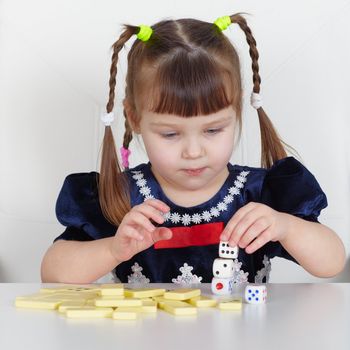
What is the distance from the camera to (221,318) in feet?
2.71

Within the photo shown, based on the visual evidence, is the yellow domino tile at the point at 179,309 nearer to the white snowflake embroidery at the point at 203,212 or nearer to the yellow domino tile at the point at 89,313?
the yellow domino tile at the point at 89,313

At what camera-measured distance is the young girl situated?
1.27 meters

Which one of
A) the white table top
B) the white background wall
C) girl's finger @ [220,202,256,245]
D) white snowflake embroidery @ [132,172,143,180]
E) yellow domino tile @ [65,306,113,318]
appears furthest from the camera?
the white background wall

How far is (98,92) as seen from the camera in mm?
1759

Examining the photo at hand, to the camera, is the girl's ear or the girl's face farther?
the girl's ear

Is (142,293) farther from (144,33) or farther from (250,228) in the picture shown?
(144,33)

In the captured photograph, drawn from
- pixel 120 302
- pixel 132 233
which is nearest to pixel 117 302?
pixel 120 302

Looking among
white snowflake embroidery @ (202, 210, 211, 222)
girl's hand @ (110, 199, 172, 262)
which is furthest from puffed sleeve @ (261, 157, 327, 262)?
girl's hand @ (110, 199, 172, 262)

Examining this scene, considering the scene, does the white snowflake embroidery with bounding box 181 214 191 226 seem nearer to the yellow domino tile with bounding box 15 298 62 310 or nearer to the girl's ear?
the girl's ear

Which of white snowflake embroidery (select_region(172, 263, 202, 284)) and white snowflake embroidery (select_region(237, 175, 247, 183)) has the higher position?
white snowflake embroidery (select_region(237, 175, 247, 183))

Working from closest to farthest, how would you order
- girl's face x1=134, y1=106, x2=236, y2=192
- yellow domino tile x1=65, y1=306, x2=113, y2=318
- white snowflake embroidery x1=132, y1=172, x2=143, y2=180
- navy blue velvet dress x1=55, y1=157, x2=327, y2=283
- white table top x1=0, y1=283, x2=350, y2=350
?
1. white table top x1=0, y1=283, x2=350, y2=350
2. yellow domino tile x1=65, y1=306, x2=113, y2=318
3. girl's face x1=134, y1=106, x2=236, y2=192
4. navy blue velvet dress x1=55, y1=157, x2=327, y2=283
5. white snowflake embroidery x1=132, y1=172, x2=143, y2=180

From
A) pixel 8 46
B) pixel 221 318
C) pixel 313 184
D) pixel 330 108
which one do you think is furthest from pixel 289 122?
pixel 221 318

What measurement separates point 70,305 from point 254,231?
0.31 m

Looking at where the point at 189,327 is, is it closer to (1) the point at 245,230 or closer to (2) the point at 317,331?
(2) the point at 317,331
